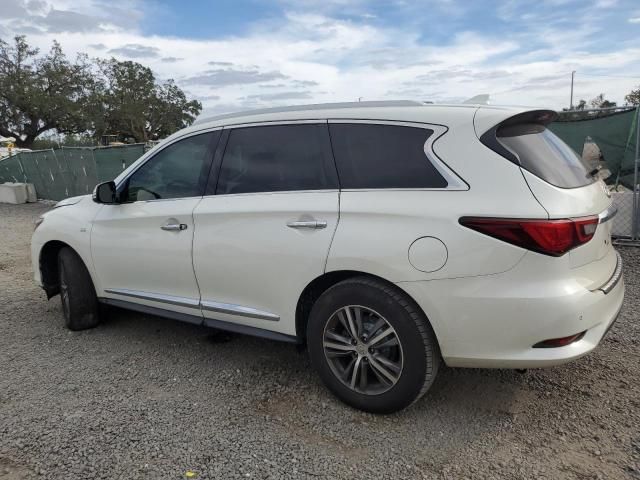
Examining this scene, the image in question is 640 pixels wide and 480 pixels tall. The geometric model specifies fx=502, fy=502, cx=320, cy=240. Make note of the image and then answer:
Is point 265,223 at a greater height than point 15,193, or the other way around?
point 265,223

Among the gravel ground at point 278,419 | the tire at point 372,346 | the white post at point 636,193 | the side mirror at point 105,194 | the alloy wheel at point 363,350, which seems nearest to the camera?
the gravel ground at point 278,419

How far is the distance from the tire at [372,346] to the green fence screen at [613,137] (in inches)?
226

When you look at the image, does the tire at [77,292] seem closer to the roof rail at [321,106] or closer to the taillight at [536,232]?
the roof rail at [321,106]

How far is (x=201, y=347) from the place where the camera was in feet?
13.4

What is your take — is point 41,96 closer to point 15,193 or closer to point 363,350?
point 15,193

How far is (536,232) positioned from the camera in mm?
2398

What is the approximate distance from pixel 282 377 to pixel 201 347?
902 millimetres

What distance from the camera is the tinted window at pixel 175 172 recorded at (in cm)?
363

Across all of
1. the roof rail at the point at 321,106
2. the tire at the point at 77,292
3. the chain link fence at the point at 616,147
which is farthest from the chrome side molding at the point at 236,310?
the chain link fence at the point at 616,147

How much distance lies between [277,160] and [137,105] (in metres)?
59.4

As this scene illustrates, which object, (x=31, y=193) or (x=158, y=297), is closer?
(x=158, y=297)

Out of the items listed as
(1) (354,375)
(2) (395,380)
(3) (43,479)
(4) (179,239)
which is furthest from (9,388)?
(2) (395,380)

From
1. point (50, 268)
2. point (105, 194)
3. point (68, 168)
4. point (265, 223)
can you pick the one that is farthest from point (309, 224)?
point (68, 168)

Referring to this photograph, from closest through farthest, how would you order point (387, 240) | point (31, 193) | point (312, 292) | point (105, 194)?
point (387, 240) < point (312, 292) < point (105, 194) < point (31, 193)
